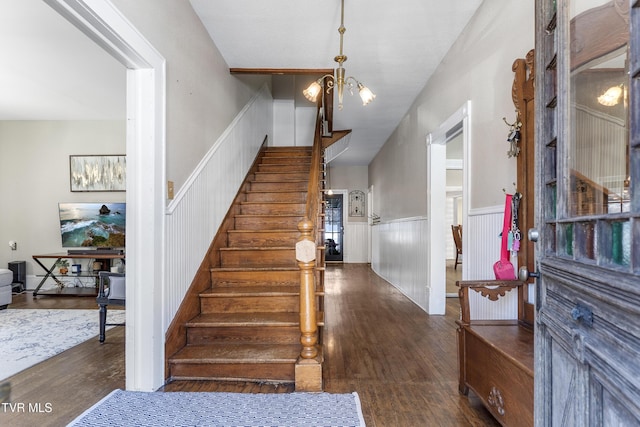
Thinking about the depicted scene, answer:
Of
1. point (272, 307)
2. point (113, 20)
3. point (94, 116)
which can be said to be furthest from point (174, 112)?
point (94, 116)

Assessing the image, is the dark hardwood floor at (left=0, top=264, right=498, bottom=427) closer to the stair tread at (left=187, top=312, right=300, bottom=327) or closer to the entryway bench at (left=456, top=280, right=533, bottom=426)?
the entryway bench at (left=456, top=280, right=533, bottom=426)

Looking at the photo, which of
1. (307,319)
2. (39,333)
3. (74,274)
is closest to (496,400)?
(307,319)

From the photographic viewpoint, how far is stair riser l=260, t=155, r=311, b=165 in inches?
199

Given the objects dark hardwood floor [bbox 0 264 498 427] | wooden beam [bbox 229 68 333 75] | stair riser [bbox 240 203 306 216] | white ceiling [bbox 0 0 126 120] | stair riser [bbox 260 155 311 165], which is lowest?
dark hardwood floor [bbox 0 264 498 427]

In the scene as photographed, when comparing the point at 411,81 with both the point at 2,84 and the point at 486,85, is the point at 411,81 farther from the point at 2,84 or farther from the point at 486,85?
the point at 2,84

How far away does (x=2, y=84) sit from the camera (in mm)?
4203

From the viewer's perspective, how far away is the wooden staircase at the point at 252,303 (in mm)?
2211

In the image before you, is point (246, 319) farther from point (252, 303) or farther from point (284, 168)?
point (284, 168)

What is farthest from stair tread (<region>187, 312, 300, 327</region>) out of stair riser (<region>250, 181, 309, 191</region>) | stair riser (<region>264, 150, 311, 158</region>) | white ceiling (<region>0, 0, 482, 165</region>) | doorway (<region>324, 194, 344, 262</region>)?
doorway (<region>324, 194, 344, 262</region>)

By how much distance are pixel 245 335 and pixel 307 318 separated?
65 centimetres

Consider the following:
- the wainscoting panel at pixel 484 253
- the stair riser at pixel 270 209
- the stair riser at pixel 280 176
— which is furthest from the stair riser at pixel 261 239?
the wainscoting panel at pixel 484 253

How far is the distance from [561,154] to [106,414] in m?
2.32

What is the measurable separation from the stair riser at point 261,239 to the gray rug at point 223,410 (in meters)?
1.65

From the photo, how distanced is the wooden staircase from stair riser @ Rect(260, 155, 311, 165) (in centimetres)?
101
